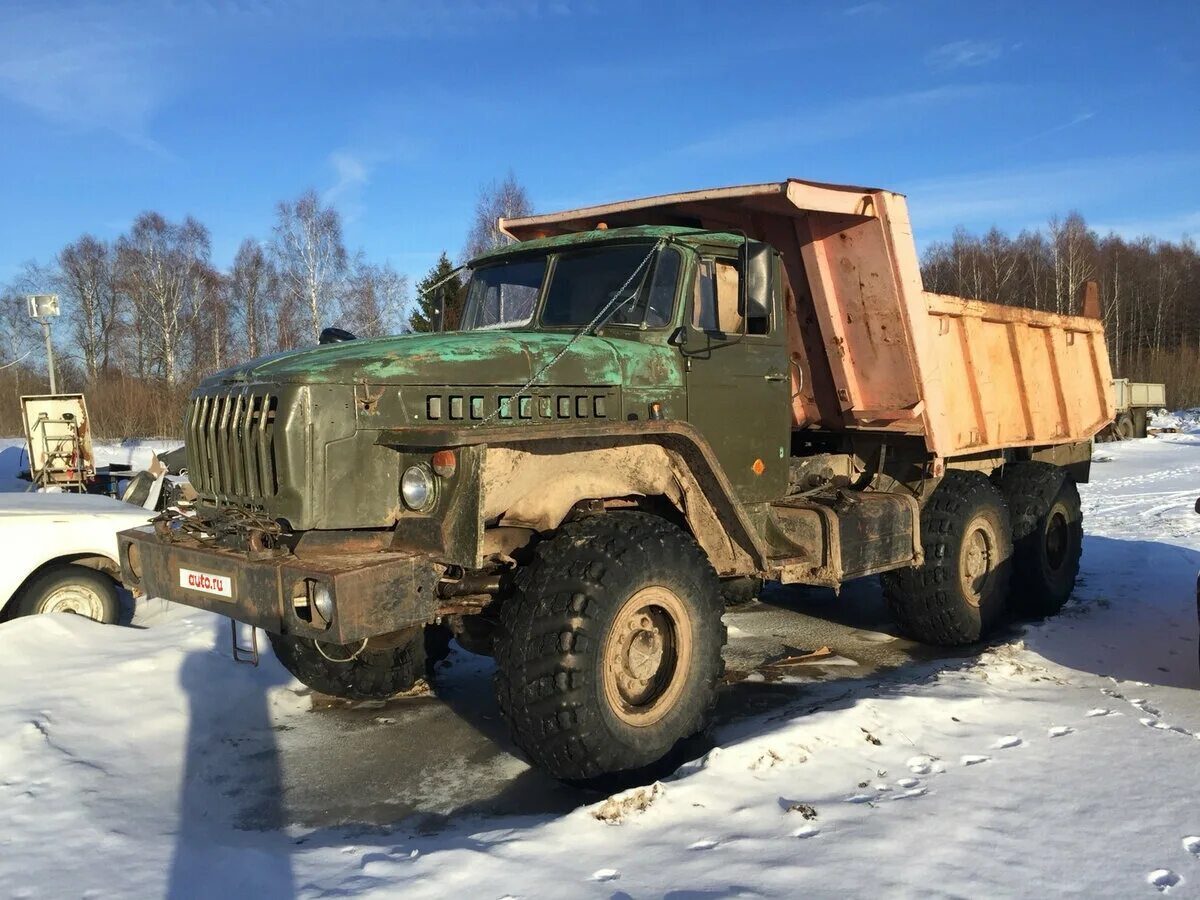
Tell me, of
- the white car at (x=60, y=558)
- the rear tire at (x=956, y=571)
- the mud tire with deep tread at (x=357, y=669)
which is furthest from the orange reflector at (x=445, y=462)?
the rear tire at (x=956, y=571)

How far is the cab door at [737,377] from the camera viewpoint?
4.95 m

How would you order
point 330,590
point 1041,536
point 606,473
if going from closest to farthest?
point 330,590 → point 606,473 → point 1041,536

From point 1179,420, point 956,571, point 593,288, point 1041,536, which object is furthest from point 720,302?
point 1179,420

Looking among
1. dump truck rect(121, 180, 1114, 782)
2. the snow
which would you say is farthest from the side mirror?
the snow

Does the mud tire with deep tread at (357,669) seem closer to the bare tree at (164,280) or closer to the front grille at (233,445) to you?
the front grille at (233,445)

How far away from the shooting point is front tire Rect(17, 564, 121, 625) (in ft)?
22.0

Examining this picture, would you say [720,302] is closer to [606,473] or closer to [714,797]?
[606,473]

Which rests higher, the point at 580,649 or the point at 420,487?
the point at 420,487

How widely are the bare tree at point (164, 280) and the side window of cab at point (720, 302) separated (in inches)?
1569

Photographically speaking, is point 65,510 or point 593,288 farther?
point 65,510

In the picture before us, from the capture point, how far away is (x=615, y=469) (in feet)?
14.0

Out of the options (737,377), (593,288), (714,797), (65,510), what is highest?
(593,288)

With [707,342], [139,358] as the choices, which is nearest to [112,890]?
[707,342]

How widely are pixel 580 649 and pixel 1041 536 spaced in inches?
203
